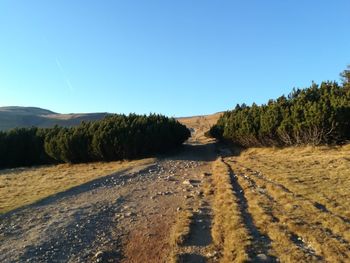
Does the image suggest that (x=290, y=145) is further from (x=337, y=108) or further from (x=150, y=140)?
(x=150, y=140)

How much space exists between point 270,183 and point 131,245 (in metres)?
7.09

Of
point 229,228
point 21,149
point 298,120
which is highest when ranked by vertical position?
point 298,120

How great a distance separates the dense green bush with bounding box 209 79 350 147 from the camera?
2523 centimetres

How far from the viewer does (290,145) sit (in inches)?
1105

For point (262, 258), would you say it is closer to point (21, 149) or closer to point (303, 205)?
point (303, 205)

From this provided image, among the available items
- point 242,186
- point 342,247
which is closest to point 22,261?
point 342,247

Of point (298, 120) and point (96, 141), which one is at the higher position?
point (298, 120)

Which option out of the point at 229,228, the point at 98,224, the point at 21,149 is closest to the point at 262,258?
the point at 229,228

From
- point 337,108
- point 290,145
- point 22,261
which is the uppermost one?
point 337,108

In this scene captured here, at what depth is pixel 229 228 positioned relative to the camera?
10148 millimetres

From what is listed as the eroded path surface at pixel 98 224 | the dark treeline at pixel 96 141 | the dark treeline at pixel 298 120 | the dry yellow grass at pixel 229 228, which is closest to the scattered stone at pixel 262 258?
the dry yellow grass at pixel 229 228

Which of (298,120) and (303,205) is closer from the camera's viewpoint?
(303,205)

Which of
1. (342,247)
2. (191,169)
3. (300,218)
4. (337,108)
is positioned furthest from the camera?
(337,108)

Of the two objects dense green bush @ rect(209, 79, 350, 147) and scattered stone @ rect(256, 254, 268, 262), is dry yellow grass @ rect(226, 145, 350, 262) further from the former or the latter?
dense green bush @ rect(209, 79, 350, 147)
